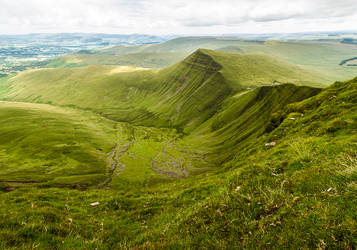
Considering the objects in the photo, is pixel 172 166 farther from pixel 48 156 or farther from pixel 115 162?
pixel 48 156

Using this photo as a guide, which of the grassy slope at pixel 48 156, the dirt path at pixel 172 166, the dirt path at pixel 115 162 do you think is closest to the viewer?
the grassy slope at pixel 48 156

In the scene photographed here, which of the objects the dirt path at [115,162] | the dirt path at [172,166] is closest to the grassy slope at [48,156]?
the dirt path at [115,162]

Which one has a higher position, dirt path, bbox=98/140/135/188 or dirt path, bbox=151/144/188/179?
dirt path, bbox=98/140/135/188

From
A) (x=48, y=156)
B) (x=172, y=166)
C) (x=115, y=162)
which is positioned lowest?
(x=172, y=166)

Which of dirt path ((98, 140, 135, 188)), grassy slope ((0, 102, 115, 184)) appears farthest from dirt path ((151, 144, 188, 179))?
grassy slope ((0, 102, 115, 184))

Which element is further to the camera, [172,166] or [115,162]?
[172,166]

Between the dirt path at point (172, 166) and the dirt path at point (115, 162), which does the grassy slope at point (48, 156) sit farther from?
the dirt path at point (172, 166)

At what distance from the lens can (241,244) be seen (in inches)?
Answer: 233

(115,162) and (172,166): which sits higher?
(115,162)

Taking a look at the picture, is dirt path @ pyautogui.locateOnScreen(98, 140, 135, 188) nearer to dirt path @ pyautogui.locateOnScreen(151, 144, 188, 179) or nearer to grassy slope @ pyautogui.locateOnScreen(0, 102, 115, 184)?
grassy slope @ pyautogui.locateOnScreen(0, 102, 115, 184)

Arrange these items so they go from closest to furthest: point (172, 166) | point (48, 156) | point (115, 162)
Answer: point (48, 156) < point (115, 162) < point (172, 166)

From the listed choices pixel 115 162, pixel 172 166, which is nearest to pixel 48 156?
pixel 115 162

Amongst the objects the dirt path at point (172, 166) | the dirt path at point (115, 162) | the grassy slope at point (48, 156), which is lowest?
the dirt path at point (172, 166)

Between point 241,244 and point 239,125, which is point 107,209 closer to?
point 241,244
